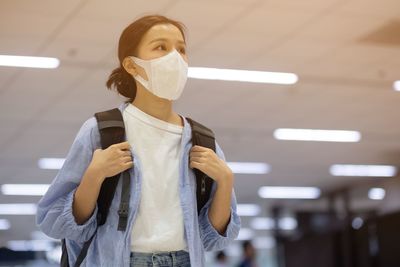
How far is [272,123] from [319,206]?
10.7 metres

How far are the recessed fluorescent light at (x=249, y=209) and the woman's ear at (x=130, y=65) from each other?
21.1 m

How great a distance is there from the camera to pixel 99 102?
35.4ft

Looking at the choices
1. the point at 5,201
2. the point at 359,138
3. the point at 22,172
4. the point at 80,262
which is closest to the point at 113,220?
the point at 80,262

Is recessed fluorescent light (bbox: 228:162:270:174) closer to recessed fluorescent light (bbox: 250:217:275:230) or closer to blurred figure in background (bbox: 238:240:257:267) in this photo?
blurred figure in background (bbox: 238:240:257:267)

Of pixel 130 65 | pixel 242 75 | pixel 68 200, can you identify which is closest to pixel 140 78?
pixel 130 65

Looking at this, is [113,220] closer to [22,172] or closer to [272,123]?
[272,123]

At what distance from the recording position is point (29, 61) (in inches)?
347

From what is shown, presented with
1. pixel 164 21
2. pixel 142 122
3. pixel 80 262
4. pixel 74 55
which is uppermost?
pixel 74 55

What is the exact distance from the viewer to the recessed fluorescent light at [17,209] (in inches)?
810

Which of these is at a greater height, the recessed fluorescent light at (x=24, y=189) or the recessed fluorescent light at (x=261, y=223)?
the recessed fluorescent light at (x=261, y=223)

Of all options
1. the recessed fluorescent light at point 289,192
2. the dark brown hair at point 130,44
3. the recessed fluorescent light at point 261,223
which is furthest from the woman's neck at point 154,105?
the recessed fluorescent light at point 261,223

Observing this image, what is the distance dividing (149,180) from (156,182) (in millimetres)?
20

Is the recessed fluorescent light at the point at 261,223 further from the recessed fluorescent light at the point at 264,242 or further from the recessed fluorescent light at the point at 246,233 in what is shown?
the recessed fluorescent light at the point at 264,242

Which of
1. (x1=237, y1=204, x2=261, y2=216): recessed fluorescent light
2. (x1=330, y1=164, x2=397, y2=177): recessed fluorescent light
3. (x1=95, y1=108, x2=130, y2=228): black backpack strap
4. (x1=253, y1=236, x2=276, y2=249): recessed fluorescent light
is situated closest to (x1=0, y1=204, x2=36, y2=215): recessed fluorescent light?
(x1=237, y1=204, x2=261, y2=216): recessed fluorescent light
